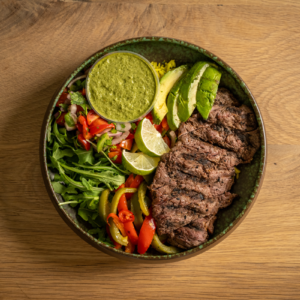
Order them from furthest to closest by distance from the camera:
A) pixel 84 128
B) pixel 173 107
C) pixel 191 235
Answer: pixel 173 107 < pixel 84 128 < pixel 191 235

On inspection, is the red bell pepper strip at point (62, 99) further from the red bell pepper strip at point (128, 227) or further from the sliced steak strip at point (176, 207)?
the sliced steak strip at point (176, 207)

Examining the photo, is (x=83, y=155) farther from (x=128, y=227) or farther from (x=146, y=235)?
(x=146, y=235)

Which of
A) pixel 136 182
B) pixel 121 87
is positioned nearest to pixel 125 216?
pixel 136 182

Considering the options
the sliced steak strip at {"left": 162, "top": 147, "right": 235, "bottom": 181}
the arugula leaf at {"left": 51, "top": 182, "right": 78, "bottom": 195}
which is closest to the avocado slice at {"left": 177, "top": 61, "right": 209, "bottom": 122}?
the sliced steak strip at {"left": 162, "top": 147, "right": 235, "bottom": 181}

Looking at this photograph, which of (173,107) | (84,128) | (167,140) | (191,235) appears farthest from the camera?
(167,140)

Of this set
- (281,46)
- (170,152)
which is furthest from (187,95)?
(281,46)

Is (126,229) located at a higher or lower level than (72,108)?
lower

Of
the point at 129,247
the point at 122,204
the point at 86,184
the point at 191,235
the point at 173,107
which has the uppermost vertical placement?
the point at 173,107

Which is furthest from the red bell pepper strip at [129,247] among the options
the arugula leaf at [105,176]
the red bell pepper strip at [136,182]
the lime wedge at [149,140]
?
the lime wedge at [149,140]
